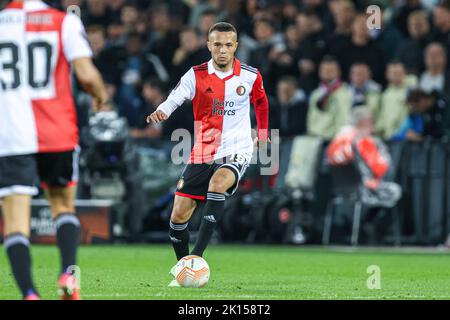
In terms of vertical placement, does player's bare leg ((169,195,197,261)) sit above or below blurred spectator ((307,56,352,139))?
below

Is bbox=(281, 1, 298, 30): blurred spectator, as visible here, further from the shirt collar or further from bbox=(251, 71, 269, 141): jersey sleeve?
the shirt collar

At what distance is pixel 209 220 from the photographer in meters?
10.8

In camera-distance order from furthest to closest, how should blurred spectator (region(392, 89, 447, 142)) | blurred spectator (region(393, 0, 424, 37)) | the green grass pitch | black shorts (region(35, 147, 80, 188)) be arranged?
blurred spectator (region(393, 0, 424, 37))
blurred spectator (region(392, 89, 447, 142))
the green grass pitch
black shorts (region(35, 147, 80, 188))

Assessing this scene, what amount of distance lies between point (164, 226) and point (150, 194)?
1.85 ft

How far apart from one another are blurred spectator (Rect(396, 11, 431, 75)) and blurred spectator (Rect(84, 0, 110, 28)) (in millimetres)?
6141

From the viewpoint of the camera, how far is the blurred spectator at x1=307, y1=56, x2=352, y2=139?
59.6 ft

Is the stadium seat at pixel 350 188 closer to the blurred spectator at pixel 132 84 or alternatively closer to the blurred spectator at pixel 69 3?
the blurred spectator at pixel 132 84

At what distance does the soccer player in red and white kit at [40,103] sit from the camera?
8.16 metres

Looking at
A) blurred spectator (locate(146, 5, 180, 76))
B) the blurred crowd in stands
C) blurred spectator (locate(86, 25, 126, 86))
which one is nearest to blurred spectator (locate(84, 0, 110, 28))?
the blurred crowd in stands

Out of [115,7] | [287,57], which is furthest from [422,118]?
[115,7]

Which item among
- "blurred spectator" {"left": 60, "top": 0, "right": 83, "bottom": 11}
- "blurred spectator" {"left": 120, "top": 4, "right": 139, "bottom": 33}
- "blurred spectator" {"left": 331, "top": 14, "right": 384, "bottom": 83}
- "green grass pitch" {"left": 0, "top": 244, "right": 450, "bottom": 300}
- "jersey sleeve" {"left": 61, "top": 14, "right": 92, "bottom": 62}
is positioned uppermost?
"blurred spectator" {"left": 60, "top": 0, "right": 83, "bottom": 11}

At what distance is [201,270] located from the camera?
34.4 feet

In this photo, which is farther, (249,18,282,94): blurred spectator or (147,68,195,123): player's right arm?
(249,18,282,94): blurred spectator

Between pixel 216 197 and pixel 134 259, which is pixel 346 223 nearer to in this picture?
pixel 134 259
